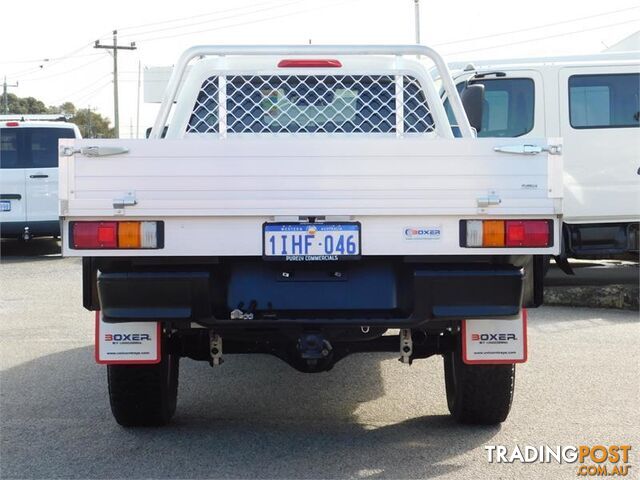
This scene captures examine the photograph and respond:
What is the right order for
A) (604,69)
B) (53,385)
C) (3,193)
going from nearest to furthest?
(53,385) → (604,69) → (3,193)

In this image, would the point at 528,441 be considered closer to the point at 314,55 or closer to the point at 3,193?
the point at 314,55

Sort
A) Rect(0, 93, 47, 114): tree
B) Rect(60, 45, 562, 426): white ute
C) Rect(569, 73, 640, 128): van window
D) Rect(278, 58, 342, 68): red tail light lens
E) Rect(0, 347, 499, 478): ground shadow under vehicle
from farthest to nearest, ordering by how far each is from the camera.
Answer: Rect(0, 93, 47, 114): tree → Rect(569, 73, 640, 128): van window → Rect(278, 58, 342, 68): red tail light lens → Rect(0, 347, 499, 478): ground shadow under vehicle → Rect(60, 45, 562, 426): white ute

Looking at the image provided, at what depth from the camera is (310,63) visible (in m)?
5.49

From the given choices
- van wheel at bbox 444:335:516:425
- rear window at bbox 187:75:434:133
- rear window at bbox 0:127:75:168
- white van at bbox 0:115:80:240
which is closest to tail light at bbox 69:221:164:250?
rear window at bbox 187:75:434:133

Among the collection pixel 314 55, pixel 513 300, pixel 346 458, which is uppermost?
pixel 314 55

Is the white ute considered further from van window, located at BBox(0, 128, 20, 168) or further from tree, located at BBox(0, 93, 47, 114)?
tree, located at BBox(0, 93, 47, 114)

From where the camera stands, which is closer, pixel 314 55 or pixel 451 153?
pixel 451 153

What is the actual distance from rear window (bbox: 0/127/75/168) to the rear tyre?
1096cm

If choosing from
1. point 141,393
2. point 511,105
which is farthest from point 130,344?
point 511,105

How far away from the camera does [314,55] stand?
17.0ft

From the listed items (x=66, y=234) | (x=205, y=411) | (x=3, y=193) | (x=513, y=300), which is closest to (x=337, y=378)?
(x=205, y=411)

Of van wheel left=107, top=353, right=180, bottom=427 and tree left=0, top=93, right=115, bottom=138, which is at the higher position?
tree left=0, top=93, right=115, bottom=138

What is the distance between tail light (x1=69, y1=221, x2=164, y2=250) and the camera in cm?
423

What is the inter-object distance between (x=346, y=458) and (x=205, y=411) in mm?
1300
